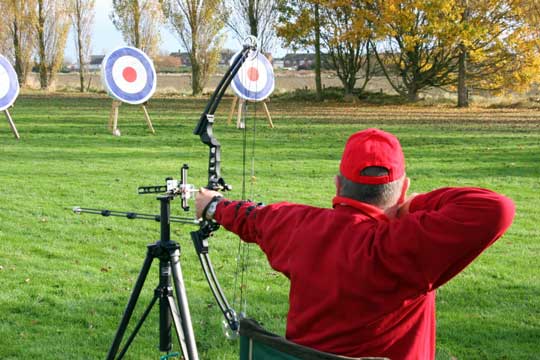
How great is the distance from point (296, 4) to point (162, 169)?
51.7 ft

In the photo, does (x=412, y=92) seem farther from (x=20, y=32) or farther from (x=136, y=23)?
(x=20, y=32)

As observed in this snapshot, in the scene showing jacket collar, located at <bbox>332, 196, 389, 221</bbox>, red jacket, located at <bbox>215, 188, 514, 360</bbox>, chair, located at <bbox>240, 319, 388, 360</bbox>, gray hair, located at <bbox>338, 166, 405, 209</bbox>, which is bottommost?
chair, located at <bbox>240, 319, 388, 360</bbox>

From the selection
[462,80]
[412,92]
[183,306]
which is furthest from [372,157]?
[412,92]

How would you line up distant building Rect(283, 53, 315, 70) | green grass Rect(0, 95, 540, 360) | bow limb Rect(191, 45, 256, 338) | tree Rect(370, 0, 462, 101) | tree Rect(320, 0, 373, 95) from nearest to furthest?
bow limb Rect(191, 45, 256, 338)
green grass Rect(0, 95, 540, 360)
tree Rect(370, 0, 462, 101)
tree Rect(320, 0, 373, 95)
distant building Rect(283, 53, 315, 70)

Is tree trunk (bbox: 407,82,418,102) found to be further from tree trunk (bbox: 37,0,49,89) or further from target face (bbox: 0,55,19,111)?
tree trunk (bbox: 37,0,49,89)

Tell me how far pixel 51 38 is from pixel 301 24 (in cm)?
1235

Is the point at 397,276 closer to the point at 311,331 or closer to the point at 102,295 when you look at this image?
the point at 311,331

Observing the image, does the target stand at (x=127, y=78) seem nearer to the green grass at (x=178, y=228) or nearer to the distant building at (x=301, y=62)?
the green grass at (x=178, y=228)

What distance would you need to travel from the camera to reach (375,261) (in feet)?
4.97

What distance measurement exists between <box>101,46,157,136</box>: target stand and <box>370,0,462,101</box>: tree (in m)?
10.2

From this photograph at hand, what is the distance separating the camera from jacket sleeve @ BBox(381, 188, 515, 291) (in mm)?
1427

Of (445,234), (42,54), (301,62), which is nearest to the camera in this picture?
(445,234)

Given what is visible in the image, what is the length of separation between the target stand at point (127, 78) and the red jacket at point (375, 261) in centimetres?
1030

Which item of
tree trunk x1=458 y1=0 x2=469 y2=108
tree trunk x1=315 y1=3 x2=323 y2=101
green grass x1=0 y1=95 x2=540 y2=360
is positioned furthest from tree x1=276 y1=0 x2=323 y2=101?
green grass x1=0 y1=95 x2=540 y2=360
